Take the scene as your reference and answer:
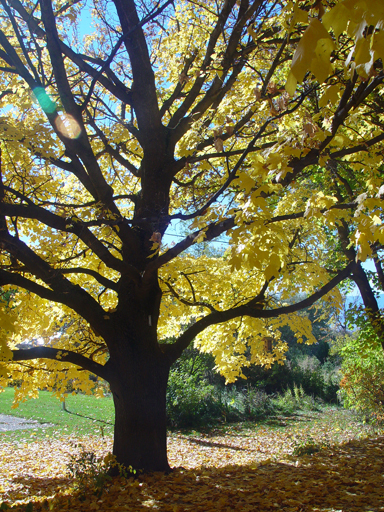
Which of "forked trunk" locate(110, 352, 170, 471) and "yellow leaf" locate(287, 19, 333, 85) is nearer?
"yellow leaf" locate(287, 19, 333, 85)

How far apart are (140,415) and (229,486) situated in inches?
52.8

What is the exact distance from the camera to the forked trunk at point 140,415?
4.45 m

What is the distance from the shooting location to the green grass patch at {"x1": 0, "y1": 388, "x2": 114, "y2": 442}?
10.5 m

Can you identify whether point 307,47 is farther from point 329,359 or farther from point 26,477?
point 329,359

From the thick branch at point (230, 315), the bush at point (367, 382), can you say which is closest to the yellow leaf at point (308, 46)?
the thick branch at point (230, 315)

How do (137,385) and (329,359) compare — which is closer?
(137,385)

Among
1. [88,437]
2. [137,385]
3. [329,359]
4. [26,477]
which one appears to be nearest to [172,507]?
[137,385]

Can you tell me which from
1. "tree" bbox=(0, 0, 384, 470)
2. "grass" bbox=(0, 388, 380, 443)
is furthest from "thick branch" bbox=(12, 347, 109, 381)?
"grass" bbox=(0, 388, 380, 443)

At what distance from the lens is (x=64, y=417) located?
1302cm

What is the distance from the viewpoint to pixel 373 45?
1.24m

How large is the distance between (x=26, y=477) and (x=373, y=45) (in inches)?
290

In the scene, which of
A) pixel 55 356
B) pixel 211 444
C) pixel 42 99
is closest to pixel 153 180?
pixel 42 99

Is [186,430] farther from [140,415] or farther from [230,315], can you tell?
[230,315]

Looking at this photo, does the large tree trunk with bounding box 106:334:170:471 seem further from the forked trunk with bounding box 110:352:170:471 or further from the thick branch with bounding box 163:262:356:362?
the thick branch with bounding box 163:262:356:362
